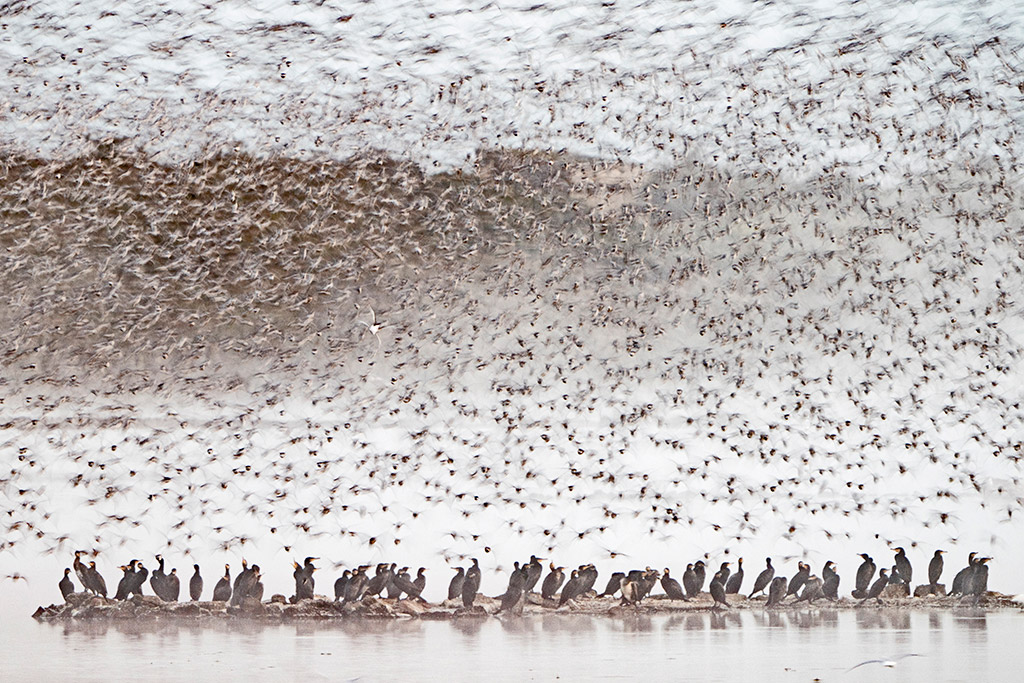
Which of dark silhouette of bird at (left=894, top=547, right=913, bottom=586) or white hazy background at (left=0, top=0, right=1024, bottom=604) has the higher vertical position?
white hazy background at (left=0, top=0, right=1024, bottom=604)

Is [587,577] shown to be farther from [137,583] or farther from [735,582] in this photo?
Result: [137,583]

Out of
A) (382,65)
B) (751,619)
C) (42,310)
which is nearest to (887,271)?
(751,619)

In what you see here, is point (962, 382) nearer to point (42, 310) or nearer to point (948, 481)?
point (948, 481)

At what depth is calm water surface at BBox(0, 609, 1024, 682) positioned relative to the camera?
2.29 meters

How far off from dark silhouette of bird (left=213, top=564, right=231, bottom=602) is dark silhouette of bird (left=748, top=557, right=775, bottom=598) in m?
1.39

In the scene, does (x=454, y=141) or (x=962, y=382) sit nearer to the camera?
(x=962, y=382)

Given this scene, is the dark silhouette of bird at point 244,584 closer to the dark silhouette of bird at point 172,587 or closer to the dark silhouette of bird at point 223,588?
the dark silhouette of bird at point 223,588

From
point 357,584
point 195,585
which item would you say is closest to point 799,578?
point 357,584

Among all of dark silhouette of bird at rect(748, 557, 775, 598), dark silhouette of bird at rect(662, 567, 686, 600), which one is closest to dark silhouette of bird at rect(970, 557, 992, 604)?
dark silhouette of bird at rect(748, 557, 775, 598)

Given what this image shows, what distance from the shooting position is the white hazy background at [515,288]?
2621 mm

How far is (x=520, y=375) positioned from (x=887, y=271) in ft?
3.56

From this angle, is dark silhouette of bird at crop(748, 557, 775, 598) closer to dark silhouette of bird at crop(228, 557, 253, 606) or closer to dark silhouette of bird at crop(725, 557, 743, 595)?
dark silhouette of bird at crop(725, 557, 743, 595)

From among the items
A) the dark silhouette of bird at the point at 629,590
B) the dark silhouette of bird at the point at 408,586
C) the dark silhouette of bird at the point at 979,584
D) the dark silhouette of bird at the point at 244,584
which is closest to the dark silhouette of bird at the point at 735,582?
the dark silhouette of bird at the point at 629,590

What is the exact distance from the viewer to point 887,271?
274 centimetres
